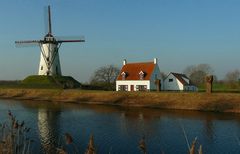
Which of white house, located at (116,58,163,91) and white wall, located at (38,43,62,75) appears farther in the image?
white wall, located at (38,43,62,75)

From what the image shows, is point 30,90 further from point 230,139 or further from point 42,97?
point 230,139

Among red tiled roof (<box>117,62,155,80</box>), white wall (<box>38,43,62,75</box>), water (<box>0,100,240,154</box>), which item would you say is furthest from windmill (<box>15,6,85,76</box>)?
water (<box>0,100,240,154</box>)

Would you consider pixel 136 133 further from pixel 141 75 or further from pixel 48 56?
pixel 48 56

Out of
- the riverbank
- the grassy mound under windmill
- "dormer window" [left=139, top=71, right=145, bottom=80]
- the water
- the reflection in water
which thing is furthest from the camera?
the grassy mound under windmill

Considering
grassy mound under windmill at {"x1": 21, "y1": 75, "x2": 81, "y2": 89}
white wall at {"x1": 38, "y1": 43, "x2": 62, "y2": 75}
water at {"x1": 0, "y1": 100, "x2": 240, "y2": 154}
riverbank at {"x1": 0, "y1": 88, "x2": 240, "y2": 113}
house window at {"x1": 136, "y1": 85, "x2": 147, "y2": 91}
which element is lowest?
water at {"x1": 0, "y1": 100, "x2": 240, "y2": 154}

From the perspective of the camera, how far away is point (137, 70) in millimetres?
65062

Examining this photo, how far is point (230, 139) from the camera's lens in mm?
23781

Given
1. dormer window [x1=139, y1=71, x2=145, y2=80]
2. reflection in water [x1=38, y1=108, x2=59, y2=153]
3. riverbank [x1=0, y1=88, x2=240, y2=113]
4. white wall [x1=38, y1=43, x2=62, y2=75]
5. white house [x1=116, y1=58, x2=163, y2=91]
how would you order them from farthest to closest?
white wall [x1=38, y1=43, x2=62, y2=75] → dormer window [x1=139, y1=71, x2=145, y2=80] → white house [x1=116, y1=58, x2=163, y2=91] → riverbank [x1=0, y1=88, x2=240, y2=113] → reflection in water [x1=38, y1=108, x2=59, y2=153]

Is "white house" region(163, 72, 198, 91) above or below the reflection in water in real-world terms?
above

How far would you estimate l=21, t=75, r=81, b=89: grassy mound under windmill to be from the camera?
71.5 metres

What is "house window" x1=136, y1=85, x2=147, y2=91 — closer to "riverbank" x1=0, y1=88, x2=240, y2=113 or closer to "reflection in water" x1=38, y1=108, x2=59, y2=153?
"riverbank" x1=0, y1=88, x2=240, y2=113

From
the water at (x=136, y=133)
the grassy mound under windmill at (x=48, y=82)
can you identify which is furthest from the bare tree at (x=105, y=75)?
the water at (x=136, y=133)

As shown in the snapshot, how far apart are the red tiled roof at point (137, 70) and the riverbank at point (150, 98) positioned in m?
9.33

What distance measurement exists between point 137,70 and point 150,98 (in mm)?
15058
